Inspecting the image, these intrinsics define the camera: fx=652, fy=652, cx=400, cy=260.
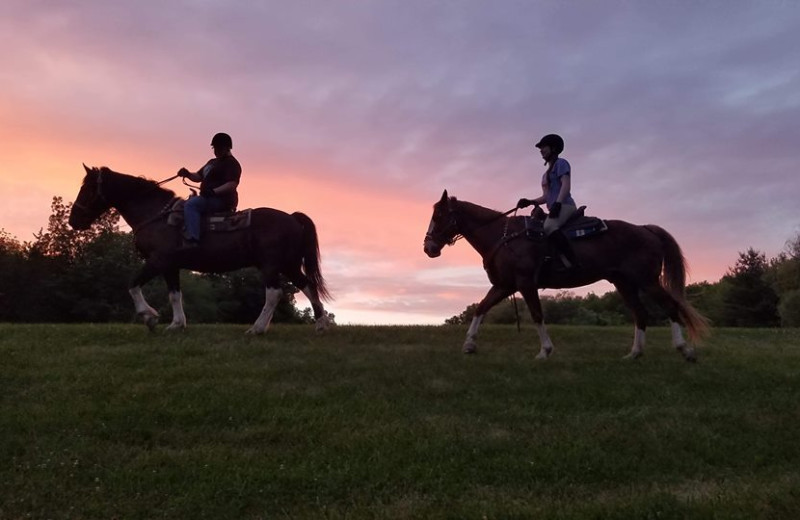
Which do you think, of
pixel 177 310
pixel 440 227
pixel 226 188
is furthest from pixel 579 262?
pixel 177 310

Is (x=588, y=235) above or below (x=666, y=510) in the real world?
above

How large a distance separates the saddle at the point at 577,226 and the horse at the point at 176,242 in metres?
4.61

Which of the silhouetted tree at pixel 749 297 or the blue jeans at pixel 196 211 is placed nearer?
the blue jeans at pixel 196 211

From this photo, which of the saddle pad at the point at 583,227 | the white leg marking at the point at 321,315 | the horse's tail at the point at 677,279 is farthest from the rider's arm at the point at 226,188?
the horse's tail at the point at 677,279

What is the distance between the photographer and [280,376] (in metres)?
9.51

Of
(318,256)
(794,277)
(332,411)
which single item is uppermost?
(794,277)

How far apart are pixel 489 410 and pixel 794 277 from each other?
199ft

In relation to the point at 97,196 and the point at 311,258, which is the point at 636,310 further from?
the point at 97,196

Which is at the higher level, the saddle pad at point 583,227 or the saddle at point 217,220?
the saddle at point 217,220

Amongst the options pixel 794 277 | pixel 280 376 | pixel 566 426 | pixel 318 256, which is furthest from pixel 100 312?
pixel 794 277

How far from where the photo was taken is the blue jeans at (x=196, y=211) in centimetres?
1235

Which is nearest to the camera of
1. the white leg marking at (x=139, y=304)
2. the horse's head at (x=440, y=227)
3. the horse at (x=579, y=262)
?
the horse at (x=579, y=262)

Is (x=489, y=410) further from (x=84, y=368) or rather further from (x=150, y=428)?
(x=84, y=368)

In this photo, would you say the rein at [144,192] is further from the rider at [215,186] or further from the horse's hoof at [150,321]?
the horse's hoof at [150,321]
